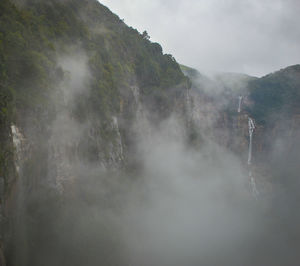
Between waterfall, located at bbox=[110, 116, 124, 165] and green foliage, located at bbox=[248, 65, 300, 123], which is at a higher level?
green foliage, located at bbox=[248, 65, 300, 123]

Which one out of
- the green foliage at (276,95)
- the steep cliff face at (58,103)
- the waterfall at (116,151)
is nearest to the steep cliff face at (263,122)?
the green foliage at (276,95)

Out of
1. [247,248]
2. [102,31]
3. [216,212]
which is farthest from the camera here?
[216,212]

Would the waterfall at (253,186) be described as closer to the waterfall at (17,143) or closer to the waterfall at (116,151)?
the waterfall at (116,151)

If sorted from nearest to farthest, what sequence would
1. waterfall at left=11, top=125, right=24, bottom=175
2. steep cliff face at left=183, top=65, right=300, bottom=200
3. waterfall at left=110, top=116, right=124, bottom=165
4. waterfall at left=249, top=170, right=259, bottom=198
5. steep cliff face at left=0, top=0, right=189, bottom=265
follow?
waterfall at left=11, top=125, right=24, bottom=175 → steep cliff face at left=0, top=0, right=189, bottom=265 → waterfall at left=110, top=116, right=124, bottom=165 → waterfall at left=249, top=170, right=259, bottom=198 → steep cliff face at left=183, top=65, right=300, bottom=200

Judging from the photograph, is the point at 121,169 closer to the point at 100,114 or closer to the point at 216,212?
the point at 100,114

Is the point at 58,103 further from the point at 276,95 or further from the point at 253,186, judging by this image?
the point at 276,95

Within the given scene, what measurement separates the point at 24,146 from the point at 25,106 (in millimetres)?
2643

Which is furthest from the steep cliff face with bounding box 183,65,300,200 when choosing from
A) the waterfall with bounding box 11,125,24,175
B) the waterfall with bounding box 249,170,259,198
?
the waterfall with bounding box 11,125,24,175

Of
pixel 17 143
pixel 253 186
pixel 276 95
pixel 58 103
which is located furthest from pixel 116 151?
pixel 276 95

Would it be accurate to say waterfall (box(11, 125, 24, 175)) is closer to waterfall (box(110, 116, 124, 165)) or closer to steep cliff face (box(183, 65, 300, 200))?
waterfall (box(110, 116, 124, 165))

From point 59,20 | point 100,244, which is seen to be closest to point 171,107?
point 59,20

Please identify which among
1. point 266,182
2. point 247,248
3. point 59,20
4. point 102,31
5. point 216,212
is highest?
point 102,31

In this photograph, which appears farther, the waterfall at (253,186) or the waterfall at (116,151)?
the waterfall at (253,186)

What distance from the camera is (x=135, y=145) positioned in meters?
34.3
